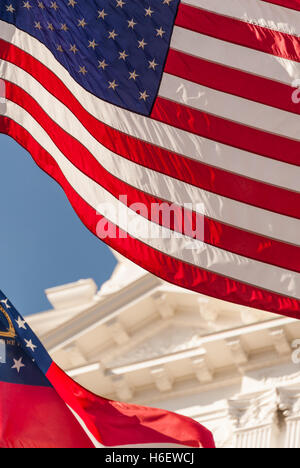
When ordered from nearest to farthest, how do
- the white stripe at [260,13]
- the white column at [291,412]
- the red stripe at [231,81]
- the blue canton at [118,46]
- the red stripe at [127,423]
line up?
the red stripe at [127,423] < the red stripe at [231,81] < the white stripe at [260,13] < the blue canton at [118,46] < the white column at [291,412]

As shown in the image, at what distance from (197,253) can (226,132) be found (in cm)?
144

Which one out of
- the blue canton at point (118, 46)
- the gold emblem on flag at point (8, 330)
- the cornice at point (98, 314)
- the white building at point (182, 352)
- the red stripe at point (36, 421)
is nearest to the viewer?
the red stripe at point (36, 421)

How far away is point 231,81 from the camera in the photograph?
494 inches

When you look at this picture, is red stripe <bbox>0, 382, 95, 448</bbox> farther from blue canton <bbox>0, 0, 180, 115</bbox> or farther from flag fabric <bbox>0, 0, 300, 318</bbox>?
blue canton <bbox>0, 0, 180, 115</bbox>

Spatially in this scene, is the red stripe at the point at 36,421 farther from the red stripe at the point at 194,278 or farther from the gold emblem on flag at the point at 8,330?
the red stripe at the point at 194,278

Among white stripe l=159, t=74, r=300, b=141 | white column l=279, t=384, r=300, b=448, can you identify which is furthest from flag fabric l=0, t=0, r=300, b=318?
white column l=279, t=384, r=300, b=448

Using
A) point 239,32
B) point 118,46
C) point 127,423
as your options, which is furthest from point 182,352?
point 239,32

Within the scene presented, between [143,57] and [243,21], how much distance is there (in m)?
1.21

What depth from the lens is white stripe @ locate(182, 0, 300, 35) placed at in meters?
12.5

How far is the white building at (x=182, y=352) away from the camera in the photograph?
1866 centimetres

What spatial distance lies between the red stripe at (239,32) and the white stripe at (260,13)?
5 centimetres

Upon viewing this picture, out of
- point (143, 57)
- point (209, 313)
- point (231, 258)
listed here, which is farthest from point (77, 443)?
point (209, 313)

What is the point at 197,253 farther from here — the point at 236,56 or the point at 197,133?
the point at 236,56

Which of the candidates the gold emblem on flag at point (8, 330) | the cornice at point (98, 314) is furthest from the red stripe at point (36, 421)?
the cornice at point (98, 314)
